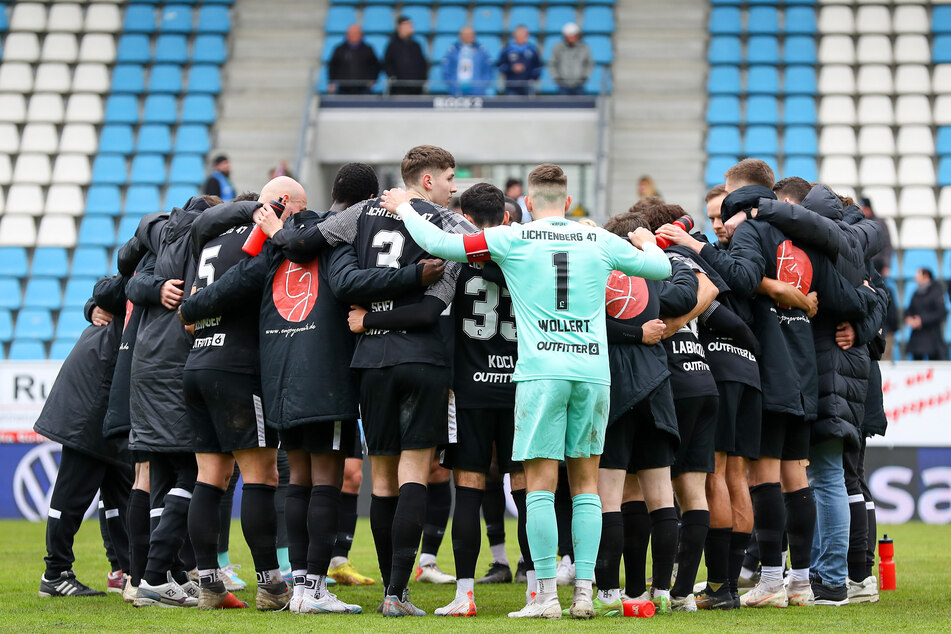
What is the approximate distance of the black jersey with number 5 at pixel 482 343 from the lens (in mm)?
5781

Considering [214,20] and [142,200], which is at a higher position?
[214,20]

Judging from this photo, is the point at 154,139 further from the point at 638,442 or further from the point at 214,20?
→ the point at 638,442

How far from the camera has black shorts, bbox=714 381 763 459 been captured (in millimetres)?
6152

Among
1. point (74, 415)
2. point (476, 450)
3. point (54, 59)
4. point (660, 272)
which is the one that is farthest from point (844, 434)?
point (54, 59)

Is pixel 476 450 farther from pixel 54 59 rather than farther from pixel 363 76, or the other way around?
pixel 54 59

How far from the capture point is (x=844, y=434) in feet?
21.1

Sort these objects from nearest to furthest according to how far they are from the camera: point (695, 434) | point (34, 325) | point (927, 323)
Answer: point (695, 434) → point (927, 323) → point (34, 325)

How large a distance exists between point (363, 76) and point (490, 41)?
2699mm

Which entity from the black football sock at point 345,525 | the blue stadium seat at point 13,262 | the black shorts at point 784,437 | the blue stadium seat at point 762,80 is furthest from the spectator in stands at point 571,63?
the black shorts at point 784,437

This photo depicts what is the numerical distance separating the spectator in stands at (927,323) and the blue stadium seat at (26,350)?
34.8ft

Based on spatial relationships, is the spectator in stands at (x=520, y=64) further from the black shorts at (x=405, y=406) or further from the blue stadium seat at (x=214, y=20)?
the black shorts at (x=405, y=406)

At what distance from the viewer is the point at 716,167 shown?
1723cm

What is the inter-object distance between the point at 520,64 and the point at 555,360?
1225 cm

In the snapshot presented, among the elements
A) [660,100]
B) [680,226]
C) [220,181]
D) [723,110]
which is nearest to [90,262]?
[220,181]
